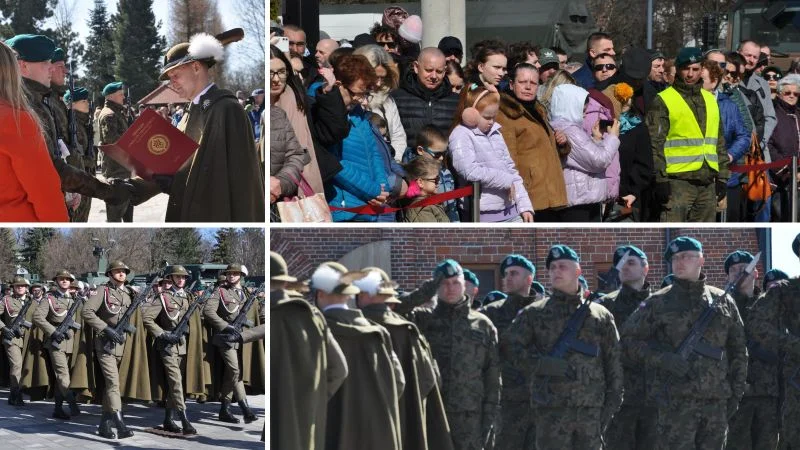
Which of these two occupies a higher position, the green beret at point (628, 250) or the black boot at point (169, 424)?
the green beret at point (628, 250)

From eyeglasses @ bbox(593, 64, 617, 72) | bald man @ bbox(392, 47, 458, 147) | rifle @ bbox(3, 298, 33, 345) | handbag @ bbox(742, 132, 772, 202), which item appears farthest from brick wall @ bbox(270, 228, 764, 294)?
handbag @ bbox(742, 132, 772, 202)

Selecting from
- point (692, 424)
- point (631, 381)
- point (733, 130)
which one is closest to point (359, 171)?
point (631, 381)

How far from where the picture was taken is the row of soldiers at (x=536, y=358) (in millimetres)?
6762

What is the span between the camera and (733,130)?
928 centimetres

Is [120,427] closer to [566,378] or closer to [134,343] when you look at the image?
[134,343]

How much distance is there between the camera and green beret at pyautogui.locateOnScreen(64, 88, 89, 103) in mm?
7359

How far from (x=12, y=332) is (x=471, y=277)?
2.54m

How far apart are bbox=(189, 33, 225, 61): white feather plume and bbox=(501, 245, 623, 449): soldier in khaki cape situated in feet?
6.55

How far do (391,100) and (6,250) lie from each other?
236cm

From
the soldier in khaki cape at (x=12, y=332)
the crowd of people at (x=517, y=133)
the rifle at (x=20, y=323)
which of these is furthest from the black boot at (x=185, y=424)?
the crowd of people at (x=517, y=133)

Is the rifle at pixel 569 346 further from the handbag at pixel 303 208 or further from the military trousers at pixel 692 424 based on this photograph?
the handbag at pixel 303 208

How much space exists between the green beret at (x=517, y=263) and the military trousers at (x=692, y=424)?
97 cm

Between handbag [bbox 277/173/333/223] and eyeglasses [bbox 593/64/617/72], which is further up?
eyeglasses [bbox 593/64/617/72]

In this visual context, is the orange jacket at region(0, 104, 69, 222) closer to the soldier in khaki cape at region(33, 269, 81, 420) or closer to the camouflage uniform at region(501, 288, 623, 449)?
the soldier in khaki cape at region(33, 269, 81, 420)
